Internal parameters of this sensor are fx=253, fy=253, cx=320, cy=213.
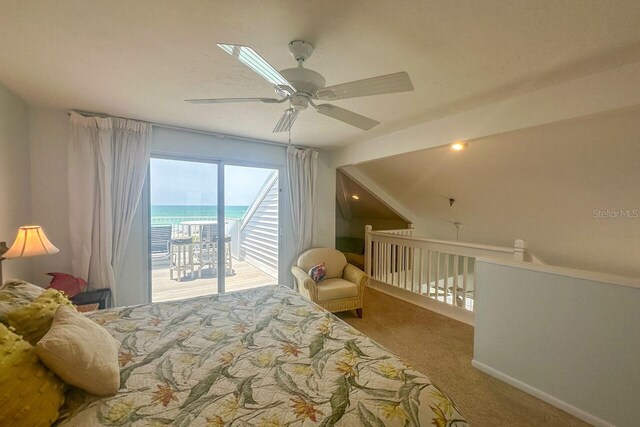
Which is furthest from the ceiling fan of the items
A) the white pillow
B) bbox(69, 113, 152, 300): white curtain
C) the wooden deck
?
the wooden deck

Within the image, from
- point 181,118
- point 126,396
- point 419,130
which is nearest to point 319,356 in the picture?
point 126,396

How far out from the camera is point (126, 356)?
1.31 metres

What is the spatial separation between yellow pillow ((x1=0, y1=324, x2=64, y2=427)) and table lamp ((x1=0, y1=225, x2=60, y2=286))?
1298 millimetres

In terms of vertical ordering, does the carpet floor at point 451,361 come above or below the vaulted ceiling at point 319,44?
below

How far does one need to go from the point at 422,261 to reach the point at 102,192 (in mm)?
4356

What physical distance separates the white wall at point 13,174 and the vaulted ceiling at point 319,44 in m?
0.22

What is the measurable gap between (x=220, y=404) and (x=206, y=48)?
6.10ft

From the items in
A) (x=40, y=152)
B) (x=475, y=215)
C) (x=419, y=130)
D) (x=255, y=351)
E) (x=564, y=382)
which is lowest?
(x=564, y=382)

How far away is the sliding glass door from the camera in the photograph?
10.4 feet

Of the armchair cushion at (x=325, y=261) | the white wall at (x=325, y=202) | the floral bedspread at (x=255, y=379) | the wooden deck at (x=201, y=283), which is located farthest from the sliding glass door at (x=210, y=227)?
the floral bedspread at (x=255, y=379)

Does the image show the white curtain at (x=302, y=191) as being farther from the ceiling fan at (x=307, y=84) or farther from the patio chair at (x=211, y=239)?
the ceiling fan at (x=307, y=84)

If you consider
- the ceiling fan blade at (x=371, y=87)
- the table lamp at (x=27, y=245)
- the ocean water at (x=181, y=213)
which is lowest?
the table lamp at (x=27, y=245)

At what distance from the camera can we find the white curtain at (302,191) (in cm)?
378

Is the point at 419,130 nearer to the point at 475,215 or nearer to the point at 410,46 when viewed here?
the point at 410,46
